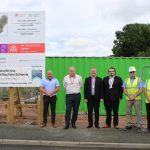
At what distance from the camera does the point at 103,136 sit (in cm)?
1180

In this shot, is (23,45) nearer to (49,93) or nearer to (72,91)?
(49,93)

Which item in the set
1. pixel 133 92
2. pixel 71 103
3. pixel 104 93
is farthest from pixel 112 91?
pixel 71 103

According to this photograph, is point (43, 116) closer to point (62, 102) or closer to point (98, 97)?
point (98, 97)

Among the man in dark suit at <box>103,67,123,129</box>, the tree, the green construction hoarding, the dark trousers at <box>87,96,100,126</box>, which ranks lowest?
the dark trousers at <box>87,96,100,126</box>

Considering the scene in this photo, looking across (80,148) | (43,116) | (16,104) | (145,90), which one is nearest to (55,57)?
(16,104)

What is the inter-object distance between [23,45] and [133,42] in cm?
4212

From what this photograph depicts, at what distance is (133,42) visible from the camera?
5484 cm

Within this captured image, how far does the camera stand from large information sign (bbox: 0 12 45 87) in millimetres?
13828

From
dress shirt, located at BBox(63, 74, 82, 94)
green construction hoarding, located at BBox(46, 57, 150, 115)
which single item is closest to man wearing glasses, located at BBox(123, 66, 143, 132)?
dress shirt, located at BBox(63, 74, 82, 94)

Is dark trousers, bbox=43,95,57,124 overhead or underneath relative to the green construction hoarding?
underneath

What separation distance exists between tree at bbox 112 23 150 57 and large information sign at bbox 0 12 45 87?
41029mm

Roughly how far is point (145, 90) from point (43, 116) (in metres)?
3.39

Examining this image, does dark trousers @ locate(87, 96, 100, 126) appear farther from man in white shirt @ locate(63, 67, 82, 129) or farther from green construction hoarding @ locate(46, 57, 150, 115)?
green construction hoarding @ locate(46, 57, 150, 115)

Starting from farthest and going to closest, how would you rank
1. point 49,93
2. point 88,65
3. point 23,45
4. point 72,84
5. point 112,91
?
point 88,65 → point 23,45 → point 49,93 → point 72,84 → point 112,91
